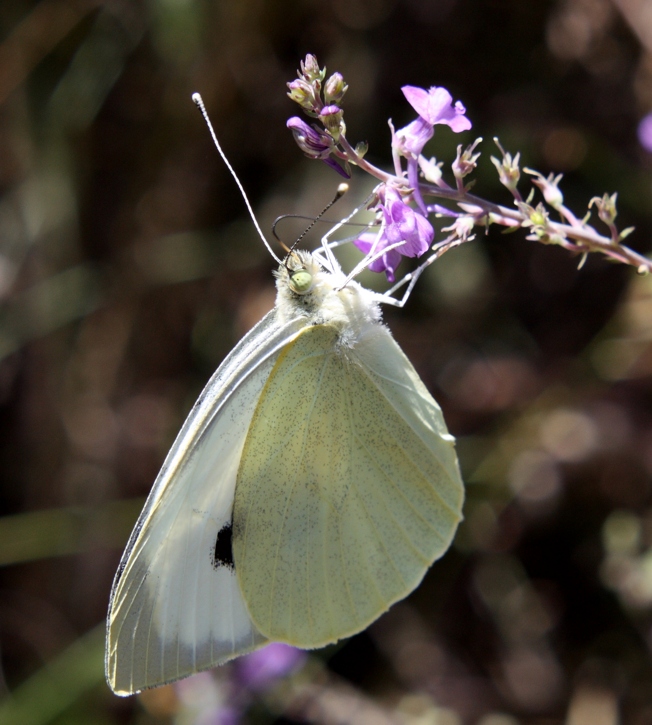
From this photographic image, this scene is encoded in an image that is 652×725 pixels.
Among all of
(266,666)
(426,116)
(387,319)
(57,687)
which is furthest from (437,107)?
(57,687)

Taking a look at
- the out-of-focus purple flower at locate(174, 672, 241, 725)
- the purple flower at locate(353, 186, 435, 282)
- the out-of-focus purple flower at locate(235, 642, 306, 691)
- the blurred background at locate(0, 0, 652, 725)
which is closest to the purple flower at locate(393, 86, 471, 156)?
the purple flower at locate(353, 186, 435, 282)

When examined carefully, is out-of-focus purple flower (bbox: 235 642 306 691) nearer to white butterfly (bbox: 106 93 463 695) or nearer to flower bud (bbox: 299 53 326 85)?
white butterfly (bbox: 106 93 463 695)

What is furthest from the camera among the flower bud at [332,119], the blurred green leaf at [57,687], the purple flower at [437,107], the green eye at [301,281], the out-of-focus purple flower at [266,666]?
the blurred green leaf at [57,687]

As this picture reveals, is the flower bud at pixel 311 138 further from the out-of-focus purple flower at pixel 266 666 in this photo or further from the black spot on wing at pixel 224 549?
the out-of-focus purple flower at pixel 266 666

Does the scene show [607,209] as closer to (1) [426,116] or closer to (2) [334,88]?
(1) [426,116]

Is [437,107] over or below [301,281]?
over

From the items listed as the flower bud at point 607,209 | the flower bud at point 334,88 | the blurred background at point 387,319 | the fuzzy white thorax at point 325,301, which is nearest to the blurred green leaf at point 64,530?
the blurred background at point 387,319
